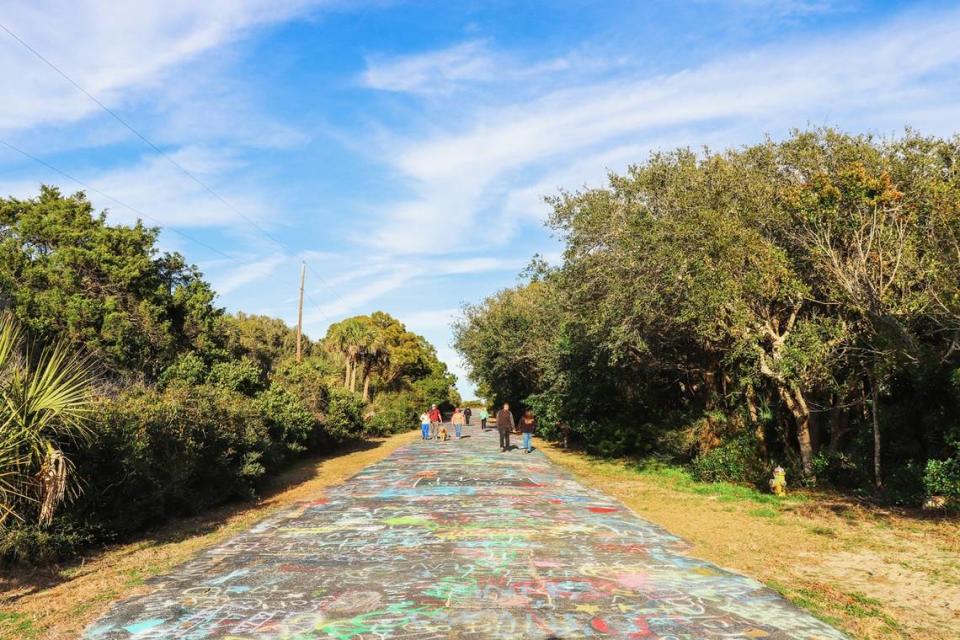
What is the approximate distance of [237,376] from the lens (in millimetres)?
19953

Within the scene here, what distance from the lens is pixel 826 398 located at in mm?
14578

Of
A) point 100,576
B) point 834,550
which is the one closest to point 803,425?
point 834,550

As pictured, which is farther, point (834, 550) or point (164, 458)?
point (164, 458)

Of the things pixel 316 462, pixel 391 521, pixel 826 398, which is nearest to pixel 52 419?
pixel 391 521

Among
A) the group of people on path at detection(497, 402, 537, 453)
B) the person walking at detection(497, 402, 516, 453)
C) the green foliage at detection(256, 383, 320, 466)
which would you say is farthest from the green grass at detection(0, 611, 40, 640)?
the person walking at detection(497, 402, 516, 453)

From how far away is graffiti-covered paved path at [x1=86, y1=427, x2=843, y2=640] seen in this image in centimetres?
558

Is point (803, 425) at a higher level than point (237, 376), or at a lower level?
lower

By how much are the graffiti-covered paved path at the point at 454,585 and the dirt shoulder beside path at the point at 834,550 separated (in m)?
0.50

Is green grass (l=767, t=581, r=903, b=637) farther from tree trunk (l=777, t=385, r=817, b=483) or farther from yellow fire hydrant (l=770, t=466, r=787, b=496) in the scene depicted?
tree trunk (l=777, t=385, r=817, b=483)

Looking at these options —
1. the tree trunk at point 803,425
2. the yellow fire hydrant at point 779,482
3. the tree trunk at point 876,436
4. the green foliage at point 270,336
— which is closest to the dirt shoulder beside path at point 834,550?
the yellow fire hydrant at point 779,482

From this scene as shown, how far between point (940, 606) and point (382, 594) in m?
5.54

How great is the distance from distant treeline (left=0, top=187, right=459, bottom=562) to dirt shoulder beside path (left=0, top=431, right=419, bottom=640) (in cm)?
34

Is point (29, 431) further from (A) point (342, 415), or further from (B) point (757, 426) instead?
(A) point (342, 415)

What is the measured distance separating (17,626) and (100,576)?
1815mm
